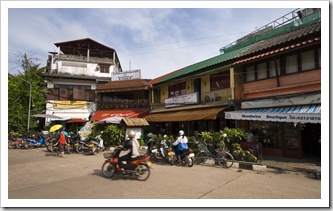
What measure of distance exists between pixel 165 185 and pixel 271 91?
7831 millimetres

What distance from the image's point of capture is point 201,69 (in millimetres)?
14008

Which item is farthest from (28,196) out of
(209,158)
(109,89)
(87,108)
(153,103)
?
(87,108)

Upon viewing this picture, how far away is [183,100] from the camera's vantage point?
49.3ft

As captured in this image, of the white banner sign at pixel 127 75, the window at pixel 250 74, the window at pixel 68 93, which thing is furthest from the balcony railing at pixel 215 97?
the window at pixel 68 93

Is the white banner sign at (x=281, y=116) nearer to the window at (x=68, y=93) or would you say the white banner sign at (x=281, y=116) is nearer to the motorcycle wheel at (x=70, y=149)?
the motorcycle wheel at (x=70, y=149)

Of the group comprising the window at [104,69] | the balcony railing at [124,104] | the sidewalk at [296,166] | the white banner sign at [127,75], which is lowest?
the sidewalk at [296,166]

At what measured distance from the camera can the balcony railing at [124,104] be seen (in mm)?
19039

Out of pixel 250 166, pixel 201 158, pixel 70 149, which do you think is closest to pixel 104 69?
pixel 70 149

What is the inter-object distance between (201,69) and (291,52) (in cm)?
568

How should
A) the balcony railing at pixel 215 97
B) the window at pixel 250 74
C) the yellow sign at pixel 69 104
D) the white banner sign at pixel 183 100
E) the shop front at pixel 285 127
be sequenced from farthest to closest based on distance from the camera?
the yellow sign at pixel 69 104
the white banner sign at pixel 183 100
the balcony railing at pixel 215 97
the window at pixel 250 74
the shop front at pixel 285 127

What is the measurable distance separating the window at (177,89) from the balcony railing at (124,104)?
104 inches

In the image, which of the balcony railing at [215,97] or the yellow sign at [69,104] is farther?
the yellow sign at [69,104]

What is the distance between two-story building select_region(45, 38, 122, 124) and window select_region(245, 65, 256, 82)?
16792 mm

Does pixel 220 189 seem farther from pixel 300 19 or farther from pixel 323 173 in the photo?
pixel 300 19
